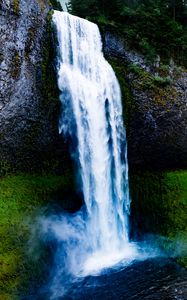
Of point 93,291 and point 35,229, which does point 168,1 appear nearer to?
point 35,229

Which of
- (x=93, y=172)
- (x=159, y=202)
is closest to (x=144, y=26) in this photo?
(x=93, y=172)

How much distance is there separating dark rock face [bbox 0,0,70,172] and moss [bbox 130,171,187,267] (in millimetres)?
3343

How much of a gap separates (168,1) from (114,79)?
238 inches

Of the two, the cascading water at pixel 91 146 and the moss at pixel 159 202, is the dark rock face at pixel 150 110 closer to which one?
the moss at pixel 159 202

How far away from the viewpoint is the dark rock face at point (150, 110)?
44.5 feet

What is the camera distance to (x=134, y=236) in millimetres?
13422

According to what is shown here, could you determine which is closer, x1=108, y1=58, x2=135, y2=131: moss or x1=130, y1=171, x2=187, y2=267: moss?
x1=130, y1=171, x2=187, y2=267: moss

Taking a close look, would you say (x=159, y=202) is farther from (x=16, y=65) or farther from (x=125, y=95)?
(x=16, y=65)

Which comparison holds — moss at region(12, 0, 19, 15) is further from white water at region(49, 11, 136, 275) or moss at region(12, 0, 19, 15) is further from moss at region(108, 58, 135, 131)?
moss at region(108, 58, 135, 131)

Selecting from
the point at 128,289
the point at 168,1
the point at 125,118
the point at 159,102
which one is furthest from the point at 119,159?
the point at 168,1

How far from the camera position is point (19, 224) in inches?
404

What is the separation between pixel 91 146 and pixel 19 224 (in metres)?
3.41

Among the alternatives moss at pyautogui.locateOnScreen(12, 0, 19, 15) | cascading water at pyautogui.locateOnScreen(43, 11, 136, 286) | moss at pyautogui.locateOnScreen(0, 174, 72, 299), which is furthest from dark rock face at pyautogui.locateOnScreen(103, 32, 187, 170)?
moss at pyautogui.locateOnScreen(12, 0, 19, 15)

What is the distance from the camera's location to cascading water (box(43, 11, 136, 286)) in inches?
466
